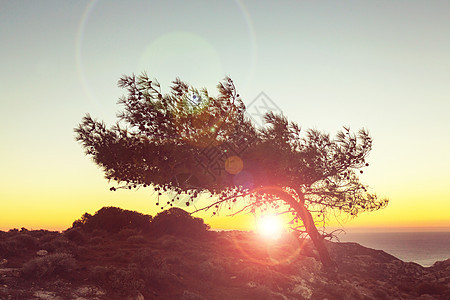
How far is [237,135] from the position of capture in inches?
691

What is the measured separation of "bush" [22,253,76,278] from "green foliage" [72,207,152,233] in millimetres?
14950

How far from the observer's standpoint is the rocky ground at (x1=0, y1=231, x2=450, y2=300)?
41.5ft

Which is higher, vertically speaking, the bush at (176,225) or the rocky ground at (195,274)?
the bush at (176,225)

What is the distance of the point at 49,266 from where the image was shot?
1312 cm

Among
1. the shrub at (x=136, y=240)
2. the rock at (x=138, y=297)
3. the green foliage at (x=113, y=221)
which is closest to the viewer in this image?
the rock at (x=138, y=297)

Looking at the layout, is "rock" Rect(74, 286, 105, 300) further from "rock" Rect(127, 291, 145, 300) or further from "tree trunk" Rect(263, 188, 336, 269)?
"tree trunk" Rect(263, 188, 336, 269)

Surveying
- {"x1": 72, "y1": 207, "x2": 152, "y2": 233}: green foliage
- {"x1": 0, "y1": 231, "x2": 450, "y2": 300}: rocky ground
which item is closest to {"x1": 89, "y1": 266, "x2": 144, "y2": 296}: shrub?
{"x1": 0, "y1": 231, "x2": 450, "y2": 300}: rocky ground

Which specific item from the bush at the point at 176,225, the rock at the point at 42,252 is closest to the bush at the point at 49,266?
the rock at the point at 42,252

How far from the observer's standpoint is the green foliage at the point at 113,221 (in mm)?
29281

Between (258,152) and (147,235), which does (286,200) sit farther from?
(147,235)

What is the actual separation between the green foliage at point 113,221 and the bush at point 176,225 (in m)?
1.10

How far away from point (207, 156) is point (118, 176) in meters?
4.51

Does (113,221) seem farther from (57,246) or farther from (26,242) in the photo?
(57,246)

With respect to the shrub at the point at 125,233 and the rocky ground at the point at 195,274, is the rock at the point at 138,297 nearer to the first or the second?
the rocky ground at the point at 195,274
